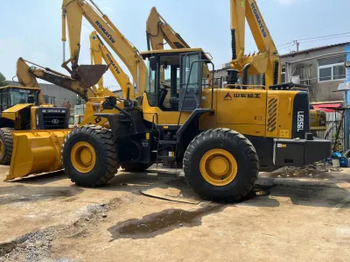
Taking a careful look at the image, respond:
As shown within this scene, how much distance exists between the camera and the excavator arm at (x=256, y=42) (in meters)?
9.91

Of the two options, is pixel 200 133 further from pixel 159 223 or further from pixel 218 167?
pixel 159 223

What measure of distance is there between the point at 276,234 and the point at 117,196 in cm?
318

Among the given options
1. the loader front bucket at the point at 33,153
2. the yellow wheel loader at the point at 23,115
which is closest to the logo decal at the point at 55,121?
the yellow wheel loader at the point at 23,115

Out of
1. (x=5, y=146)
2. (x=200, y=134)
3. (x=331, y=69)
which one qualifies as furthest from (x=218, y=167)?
(x=331, y=69)

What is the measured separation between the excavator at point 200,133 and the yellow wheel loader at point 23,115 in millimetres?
4474

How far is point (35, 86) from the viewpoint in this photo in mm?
13734

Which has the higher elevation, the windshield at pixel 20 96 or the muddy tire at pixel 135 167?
the windshield at pixel 20 96

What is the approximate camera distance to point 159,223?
528cm

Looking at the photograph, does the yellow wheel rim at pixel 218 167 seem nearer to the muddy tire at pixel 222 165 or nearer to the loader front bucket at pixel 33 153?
the muddy tire at pixel 222 165

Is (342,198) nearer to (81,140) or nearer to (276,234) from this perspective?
(276,234)

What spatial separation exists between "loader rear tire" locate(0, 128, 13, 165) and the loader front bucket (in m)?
2.98

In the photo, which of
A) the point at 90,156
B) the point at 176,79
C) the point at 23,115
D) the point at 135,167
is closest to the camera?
the point at 90,156

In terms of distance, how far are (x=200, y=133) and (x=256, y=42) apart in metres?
4.84

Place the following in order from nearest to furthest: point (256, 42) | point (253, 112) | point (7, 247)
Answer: point (7, 247) < point (253, 112) < point (256, 42)
